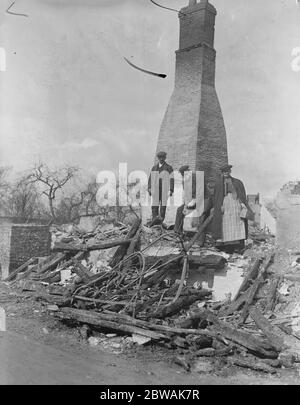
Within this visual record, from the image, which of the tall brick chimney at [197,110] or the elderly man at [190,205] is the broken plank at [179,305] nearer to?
the elderly man at [190,205]

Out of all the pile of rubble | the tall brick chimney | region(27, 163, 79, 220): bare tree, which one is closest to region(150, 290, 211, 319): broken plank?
the pile of rubble

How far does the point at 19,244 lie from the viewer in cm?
949

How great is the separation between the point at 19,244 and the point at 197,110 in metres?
5.85

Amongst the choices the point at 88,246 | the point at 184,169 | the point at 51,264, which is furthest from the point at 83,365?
the point at 184,169

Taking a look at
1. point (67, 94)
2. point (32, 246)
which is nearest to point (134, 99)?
point (67, 94)

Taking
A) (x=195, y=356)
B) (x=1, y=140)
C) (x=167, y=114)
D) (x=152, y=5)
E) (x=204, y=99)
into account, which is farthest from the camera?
Result: (x=204, y=99)

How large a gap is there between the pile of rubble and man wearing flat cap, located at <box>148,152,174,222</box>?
559 millimetres

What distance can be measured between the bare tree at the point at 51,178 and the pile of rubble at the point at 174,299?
205 cm

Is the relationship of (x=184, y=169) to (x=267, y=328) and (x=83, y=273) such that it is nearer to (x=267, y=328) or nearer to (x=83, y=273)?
(x=83, y=273)

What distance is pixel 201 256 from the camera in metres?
6.90

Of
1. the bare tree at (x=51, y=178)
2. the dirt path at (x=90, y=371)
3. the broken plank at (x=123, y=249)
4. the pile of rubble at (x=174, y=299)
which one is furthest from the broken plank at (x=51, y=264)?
the dirt path at (x=90, y=371)

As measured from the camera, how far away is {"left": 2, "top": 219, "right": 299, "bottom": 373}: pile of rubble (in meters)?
4.71

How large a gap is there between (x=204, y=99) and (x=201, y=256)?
494 cm

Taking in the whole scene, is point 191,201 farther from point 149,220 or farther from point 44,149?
point 44,149
